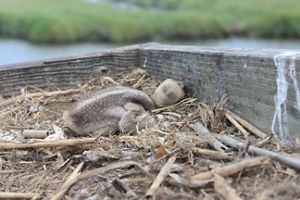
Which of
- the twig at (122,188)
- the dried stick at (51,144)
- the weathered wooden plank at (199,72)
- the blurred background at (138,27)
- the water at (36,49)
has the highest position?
the weathered wooden plank at (199,72)

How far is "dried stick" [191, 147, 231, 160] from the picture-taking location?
1598 mm

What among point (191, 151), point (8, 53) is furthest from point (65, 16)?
point (191, 151)

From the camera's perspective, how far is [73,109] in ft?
7.21

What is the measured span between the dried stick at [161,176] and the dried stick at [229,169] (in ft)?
0.24

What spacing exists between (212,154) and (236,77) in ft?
1.44

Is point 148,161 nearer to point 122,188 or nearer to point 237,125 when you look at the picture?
point 122,188

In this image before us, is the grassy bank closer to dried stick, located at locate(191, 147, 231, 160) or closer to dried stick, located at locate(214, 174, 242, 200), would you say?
dried stick, located at locate(191, 147, 231, 160)

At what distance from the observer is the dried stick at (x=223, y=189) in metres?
1.34

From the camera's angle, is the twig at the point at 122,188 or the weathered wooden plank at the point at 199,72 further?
the weathered wooden plank at the point at 199,72

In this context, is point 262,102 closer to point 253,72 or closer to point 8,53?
point 253,72

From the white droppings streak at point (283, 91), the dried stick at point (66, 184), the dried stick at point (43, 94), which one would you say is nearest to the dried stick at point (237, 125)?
the white droppings streak at point (283, 91)

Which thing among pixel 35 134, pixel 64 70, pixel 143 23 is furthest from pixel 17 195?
pixel 143 23

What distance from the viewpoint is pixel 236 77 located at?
6.55 feet

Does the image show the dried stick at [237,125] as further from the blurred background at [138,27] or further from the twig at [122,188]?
the blurred background at [138,27]
